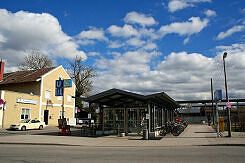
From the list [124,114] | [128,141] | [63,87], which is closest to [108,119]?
[124,114]

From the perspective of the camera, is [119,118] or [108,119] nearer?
[119,118]

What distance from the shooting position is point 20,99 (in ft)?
99.9

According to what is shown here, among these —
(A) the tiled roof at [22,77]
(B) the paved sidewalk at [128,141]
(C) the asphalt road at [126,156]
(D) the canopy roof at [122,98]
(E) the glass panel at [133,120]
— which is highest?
(A) the tiled roof at [22,77]

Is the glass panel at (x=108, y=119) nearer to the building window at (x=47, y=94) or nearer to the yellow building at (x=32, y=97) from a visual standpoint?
the yellow building at (x=32, y=97)

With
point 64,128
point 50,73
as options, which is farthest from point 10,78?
point 64,128

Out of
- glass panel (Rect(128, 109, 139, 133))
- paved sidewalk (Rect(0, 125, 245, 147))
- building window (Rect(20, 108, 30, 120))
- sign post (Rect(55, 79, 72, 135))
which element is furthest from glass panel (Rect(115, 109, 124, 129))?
building window (Rect(20, 108, 30, 120))

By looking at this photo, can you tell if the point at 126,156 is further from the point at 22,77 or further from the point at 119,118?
the point at 22,77

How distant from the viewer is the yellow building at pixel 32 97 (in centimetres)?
2904

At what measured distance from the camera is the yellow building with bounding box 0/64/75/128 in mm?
29039

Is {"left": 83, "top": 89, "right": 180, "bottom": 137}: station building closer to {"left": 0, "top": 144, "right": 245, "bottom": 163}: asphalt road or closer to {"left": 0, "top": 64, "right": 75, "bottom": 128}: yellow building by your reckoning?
{"left": 0, "top": 144, "right": 245, "bottom": 163}: asphalt road

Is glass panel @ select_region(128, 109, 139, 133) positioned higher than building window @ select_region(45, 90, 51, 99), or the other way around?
building window @ select_region(45, 90, 51, 99)

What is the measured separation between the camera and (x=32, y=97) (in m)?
32.9

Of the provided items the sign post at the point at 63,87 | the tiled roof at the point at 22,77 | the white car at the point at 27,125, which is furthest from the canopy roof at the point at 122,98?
the tiled roof at the point at 22,77

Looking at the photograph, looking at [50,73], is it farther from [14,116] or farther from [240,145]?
[240,145]
